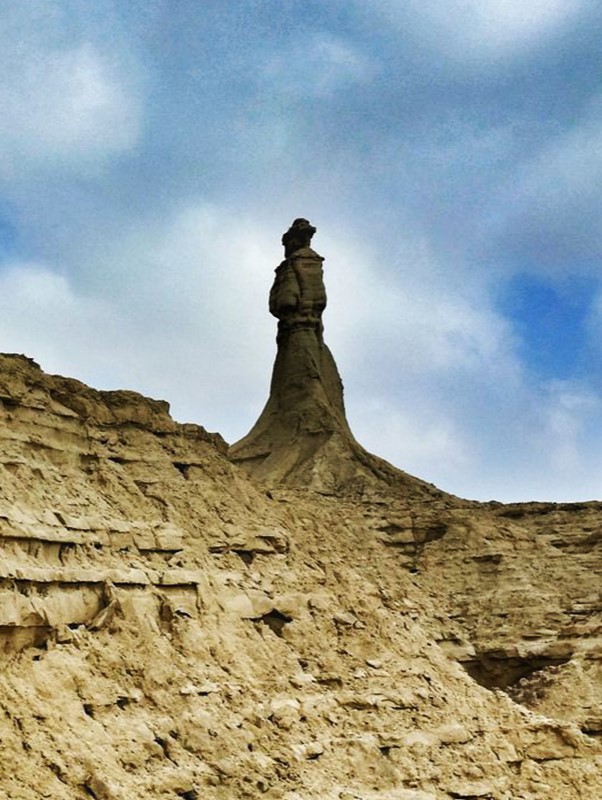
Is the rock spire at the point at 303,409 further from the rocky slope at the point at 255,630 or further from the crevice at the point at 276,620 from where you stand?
the crevice at the point at 276,620

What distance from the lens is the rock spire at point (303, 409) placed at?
3997 cm

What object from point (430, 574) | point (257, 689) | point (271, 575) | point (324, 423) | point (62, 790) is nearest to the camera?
point (62, 790)

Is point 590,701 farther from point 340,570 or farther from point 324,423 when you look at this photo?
point 324,423

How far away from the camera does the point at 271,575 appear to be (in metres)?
26.0

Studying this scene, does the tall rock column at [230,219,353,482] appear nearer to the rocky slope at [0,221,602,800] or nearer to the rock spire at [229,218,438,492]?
the rock spire at [229,218,438,492]

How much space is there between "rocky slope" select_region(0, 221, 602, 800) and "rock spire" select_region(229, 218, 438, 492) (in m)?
4.10

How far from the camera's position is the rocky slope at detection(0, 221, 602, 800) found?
18.6 m

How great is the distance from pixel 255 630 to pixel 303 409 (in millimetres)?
19993

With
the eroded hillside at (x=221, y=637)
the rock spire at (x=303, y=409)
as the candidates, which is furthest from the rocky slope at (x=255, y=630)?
the rock spire at (x=303, y=409)

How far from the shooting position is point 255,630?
77.6 ft

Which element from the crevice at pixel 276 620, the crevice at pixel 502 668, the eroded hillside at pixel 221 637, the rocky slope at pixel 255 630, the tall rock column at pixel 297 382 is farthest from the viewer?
the tall rock column at pixel 297 382

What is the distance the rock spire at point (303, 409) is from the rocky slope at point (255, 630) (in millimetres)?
4100

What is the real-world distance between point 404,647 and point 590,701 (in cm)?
489

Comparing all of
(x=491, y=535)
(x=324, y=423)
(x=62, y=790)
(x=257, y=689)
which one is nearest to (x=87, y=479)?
(x=257, y=689)
